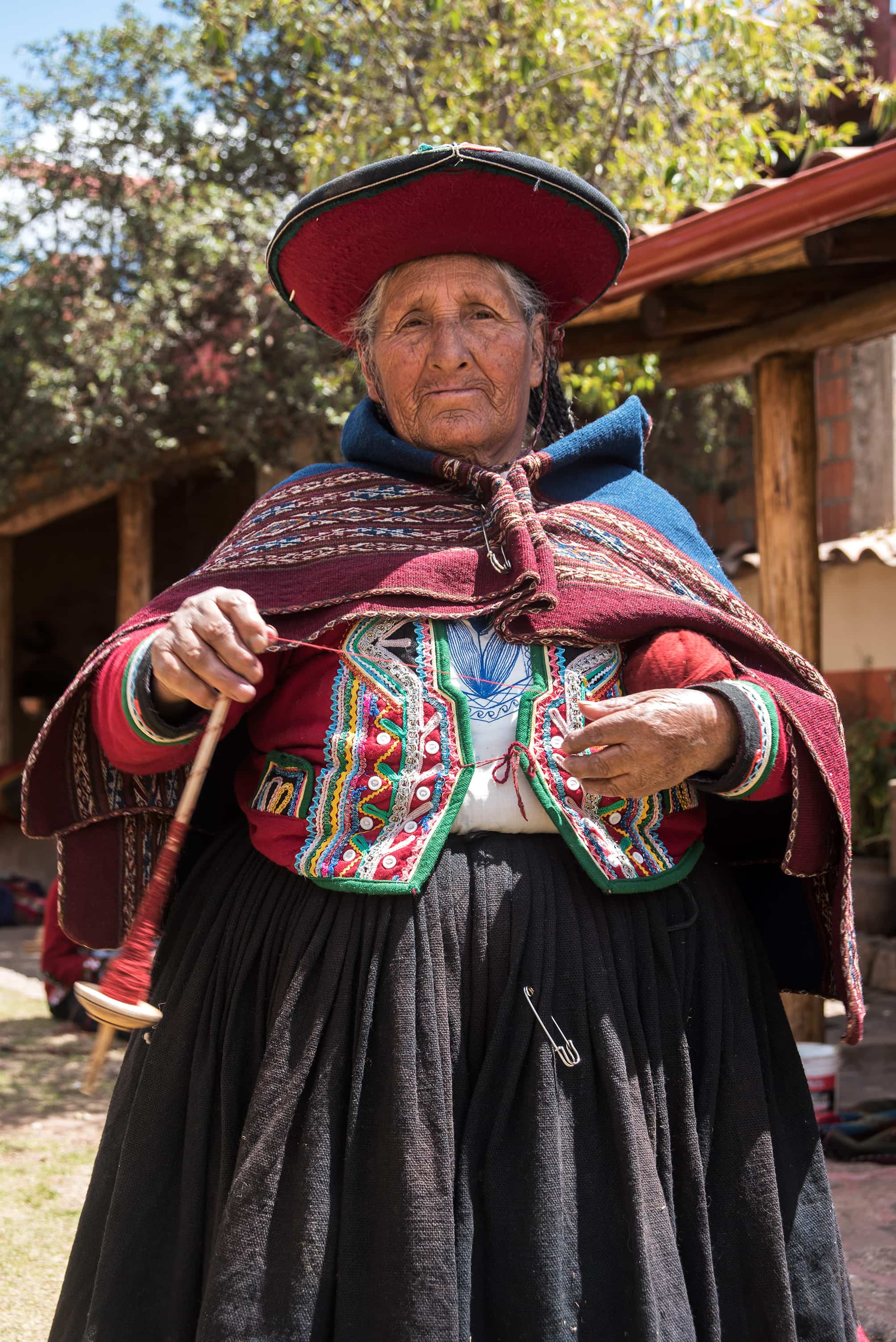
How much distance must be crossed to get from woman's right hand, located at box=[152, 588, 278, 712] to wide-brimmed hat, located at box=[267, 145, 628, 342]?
0.75 metres

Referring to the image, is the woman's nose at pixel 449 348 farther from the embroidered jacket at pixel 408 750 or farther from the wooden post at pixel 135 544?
the wooden post at pixel 135 544

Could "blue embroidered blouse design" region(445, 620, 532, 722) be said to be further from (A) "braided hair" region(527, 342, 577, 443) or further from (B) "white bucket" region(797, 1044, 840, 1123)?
(B) "white bucket" region(797, 1044, 840, 1123)

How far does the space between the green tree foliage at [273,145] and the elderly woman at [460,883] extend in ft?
12.4

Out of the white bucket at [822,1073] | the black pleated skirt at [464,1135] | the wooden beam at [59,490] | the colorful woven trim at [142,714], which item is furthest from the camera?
the wooden beam at [59,490]

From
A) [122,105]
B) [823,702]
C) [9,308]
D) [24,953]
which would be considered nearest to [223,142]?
[122,105]

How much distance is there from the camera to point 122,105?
853 centimetres

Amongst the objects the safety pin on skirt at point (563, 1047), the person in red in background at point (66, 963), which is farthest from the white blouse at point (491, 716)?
the person in red in background at point (66, 963)

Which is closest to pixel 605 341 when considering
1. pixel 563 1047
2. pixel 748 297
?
pixel 748 297

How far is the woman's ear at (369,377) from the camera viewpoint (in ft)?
7.22

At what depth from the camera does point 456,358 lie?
79.0 inches

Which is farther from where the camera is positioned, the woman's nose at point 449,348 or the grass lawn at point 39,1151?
the grass lawn at point 39,1151

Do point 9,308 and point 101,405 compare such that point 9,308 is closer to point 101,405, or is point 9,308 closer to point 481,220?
point 101,405

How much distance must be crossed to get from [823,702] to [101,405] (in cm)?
680

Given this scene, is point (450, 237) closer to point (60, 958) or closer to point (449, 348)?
point (449, 348)
